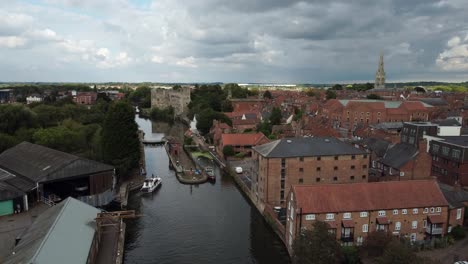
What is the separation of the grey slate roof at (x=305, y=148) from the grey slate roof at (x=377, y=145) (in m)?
8.99

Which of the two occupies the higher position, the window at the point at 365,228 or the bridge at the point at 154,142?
the window at the point at 365,228

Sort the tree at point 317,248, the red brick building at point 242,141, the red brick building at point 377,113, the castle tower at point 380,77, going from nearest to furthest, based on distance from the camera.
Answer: the tree at point 317,248 < the red brick building at point 242,141 < the red brick building at point 377,113 < the castle tower at point 380,77

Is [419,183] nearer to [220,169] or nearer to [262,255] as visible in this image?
[262,255]

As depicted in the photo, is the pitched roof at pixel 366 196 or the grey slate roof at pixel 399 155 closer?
the pitched roof at pixel 366 196

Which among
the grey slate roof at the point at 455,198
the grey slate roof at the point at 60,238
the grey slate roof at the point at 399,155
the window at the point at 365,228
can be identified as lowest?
the window at the point at 365,228

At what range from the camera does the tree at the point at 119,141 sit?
1513 inches

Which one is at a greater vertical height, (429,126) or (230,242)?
(429,126)

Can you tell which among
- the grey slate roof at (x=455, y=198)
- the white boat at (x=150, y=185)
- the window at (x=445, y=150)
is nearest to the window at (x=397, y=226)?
the grey slate roof at (x=455, y=198)

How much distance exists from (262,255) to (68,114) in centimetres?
4944

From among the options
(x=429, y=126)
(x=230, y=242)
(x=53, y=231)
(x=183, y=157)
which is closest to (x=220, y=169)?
(x=183, y=157)

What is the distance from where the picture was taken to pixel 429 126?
41094 millimetres

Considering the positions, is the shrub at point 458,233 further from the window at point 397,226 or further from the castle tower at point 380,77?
the castle tower at point 380,77

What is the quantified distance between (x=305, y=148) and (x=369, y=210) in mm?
9742

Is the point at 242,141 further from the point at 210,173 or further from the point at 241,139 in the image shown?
the point at 210,173
